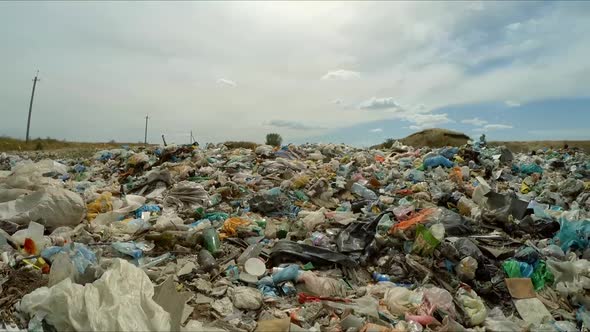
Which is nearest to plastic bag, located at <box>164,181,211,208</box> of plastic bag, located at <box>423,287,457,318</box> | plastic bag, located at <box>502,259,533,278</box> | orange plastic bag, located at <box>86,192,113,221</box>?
orange plastic bag, located at <box>86,192,113,221</box>

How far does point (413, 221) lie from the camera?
12.2ft

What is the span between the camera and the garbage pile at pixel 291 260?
Result: 2.37 m

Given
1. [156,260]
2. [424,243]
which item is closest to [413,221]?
[424,243]

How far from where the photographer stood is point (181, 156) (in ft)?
26.8

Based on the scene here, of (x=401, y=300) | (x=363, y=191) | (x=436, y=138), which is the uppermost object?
(x=436, y=138)

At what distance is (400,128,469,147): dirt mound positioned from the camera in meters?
18.1

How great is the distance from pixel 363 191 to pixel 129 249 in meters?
3.62

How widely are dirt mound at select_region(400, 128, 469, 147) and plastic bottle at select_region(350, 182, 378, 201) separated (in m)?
12.9

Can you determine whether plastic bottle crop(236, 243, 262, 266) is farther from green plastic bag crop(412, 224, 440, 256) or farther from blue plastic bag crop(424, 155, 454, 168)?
blue plastic bag crop(424, 155, 454, 168)

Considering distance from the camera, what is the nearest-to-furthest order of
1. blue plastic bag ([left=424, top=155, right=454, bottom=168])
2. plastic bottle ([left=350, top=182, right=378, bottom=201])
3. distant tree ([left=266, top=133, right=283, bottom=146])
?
1. plastic bottle ([left=350, top=182, right=378, bottom=201])
2. blue plastic bag ([left=424, top=155, right=454, bottom=168])
3. distant tree ([left=266, top=133, right=283, bottom=146])

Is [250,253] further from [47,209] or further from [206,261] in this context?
[47,209]

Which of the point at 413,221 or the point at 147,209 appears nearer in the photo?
the point at 413,221

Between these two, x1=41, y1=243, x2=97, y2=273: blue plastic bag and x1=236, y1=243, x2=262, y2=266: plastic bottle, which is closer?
x1=41, y1=243, x2=97, y2=273: blue plastic bag

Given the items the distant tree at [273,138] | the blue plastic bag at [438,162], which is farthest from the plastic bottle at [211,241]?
the distant tree at [273,138]
